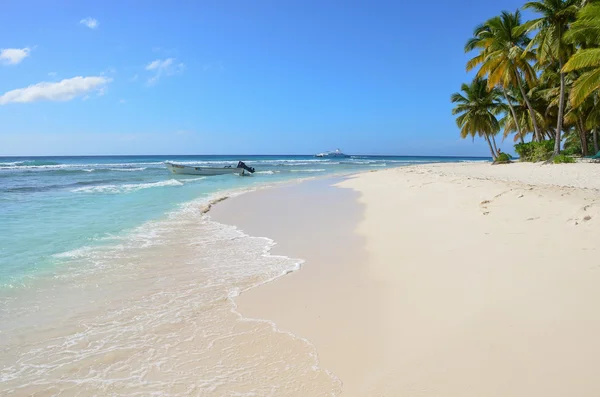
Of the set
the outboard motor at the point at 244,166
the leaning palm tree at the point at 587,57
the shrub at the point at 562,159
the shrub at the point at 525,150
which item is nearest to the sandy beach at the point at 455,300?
the leaning palm tree at the point at 587,57

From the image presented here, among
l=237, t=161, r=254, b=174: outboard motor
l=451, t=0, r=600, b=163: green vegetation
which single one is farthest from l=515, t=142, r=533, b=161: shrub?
l=237, t=161, r=254, b=174: outboard motor

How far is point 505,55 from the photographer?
22984 mm

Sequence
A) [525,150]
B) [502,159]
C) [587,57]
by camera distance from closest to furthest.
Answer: [587,57] → [525,150] → [502,159]

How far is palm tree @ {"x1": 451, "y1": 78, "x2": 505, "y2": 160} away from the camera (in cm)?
3262

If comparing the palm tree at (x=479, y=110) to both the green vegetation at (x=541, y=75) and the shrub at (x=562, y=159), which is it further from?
the shrub at (x=562, y=159)

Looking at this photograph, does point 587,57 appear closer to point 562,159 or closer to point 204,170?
point 562,159

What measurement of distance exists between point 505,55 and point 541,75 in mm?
4615

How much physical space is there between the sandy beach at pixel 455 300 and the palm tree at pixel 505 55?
18.1 meters

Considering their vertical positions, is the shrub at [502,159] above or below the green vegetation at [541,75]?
below

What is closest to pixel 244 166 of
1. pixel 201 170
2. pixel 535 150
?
pixel 201 170

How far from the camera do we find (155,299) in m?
4.54

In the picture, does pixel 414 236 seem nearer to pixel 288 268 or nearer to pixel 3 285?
pixel 288 268

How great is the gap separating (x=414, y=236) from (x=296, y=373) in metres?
4.67

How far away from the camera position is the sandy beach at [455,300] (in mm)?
2676
